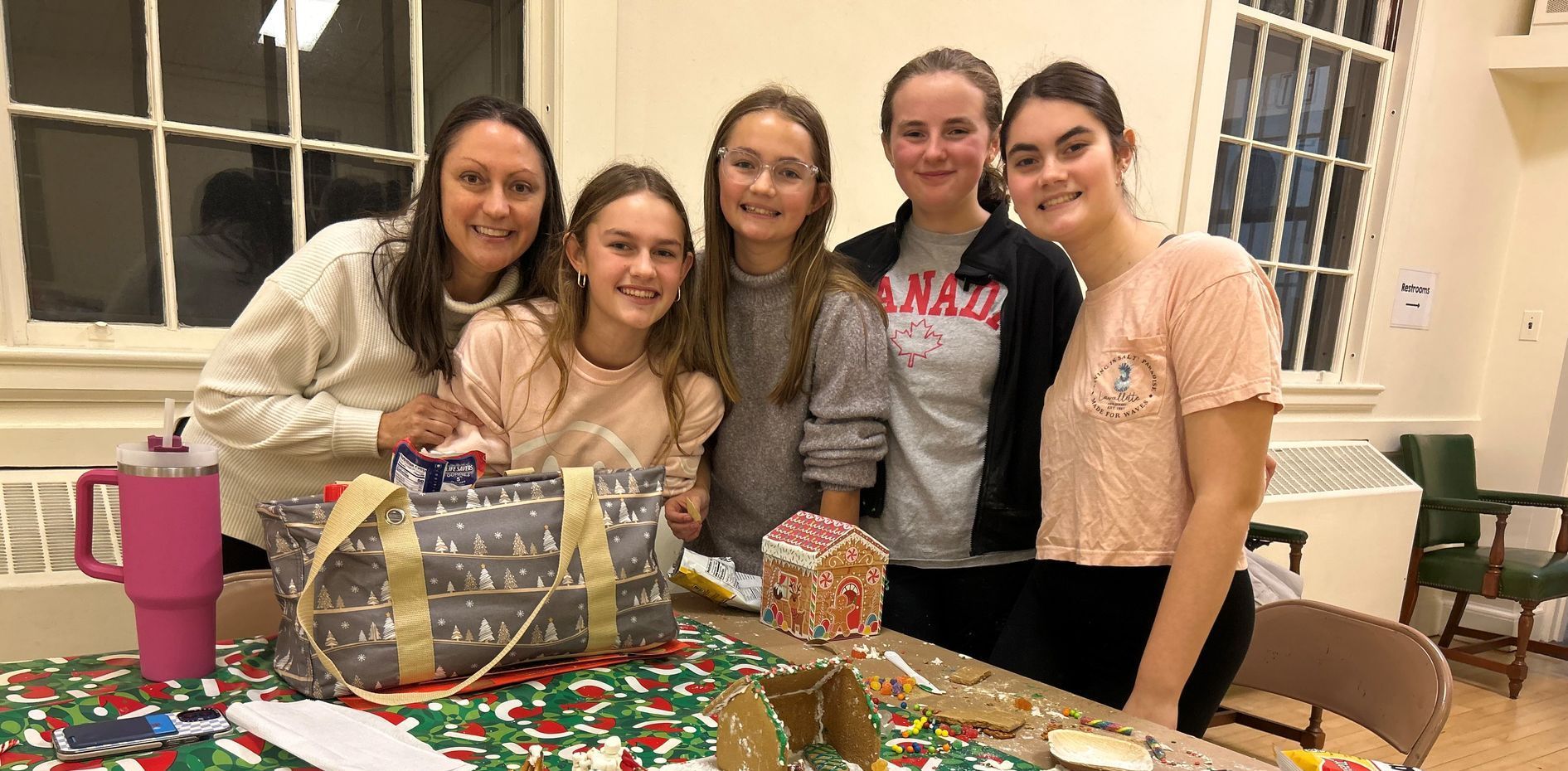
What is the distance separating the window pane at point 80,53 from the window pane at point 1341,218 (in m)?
4.73

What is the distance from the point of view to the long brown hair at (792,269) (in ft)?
5.47

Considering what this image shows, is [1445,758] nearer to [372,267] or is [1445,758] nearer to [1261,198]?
[1261,198]

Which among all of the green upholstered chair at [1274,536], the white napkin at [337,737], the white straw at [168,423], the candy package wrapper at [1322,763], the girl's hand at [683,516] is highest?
the white straw at [168,423]

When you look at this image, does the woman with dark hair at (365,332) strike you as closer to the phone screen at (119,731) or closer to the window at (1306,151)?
the phone screen at (119,731)

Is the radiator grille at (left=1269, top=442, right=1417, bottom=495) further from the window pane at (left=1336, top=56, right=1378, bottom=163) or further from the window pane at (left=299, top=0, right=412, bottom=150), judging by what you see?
the window pane at (left=299, top=0, right=412, bottom=150)

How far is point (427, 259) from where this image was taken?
62.6 inches

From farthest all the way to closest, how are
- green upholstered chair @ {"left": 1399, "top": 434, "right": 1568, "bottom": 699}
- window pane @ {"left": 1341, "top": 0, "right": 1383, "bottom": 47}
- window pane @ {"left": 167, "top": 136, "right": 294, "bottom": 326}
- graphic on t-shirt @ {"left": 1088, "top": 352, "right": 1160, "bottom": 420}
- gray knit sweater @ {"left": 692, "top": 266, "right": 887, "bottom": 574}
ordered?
1. window pane @ {"left": 1341, "top": 0, "right": 1383, "bottom": 47}
2. green upholstered chair @ {"left": 1399, "top": 434, "right": 1568, "bottom": 699}
3. window pane @ {"left": 167, "top": 136, "right": 294, "bottom": 326}
4. gray knit sweater @ {"left": 692, "top": 266, "right": 887, "bottom": 574}
5. graphic on t-shirt @ {"left": 1088, "top": 352, "right": 1160, "bottom": 420}

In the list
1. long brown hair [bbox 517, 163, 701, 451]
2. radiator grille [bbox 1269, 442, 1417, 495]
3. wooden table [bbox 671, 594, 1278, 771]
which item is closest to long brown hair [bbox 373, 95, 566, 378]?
long brown hair [bbox 517, 163, 701, 451]

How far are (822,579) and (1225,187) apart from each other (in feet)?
11.4

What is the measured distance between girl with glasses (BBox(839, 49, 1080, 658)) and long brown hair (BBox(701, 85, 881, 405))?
15 cm

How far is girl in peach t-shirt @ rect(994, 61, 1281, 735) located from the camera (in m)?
1.32

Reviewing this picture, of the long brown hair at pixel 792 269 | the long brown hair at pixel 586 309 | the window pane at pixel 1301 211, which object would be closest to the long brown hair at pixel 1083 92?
the long brown hair at pixel 792 269

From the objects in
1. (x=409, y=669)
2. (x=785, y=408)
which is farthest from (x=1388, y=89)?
(x=409, y=669)

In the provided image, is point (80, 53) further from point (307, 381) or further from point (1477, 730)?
point (1477, 730)
